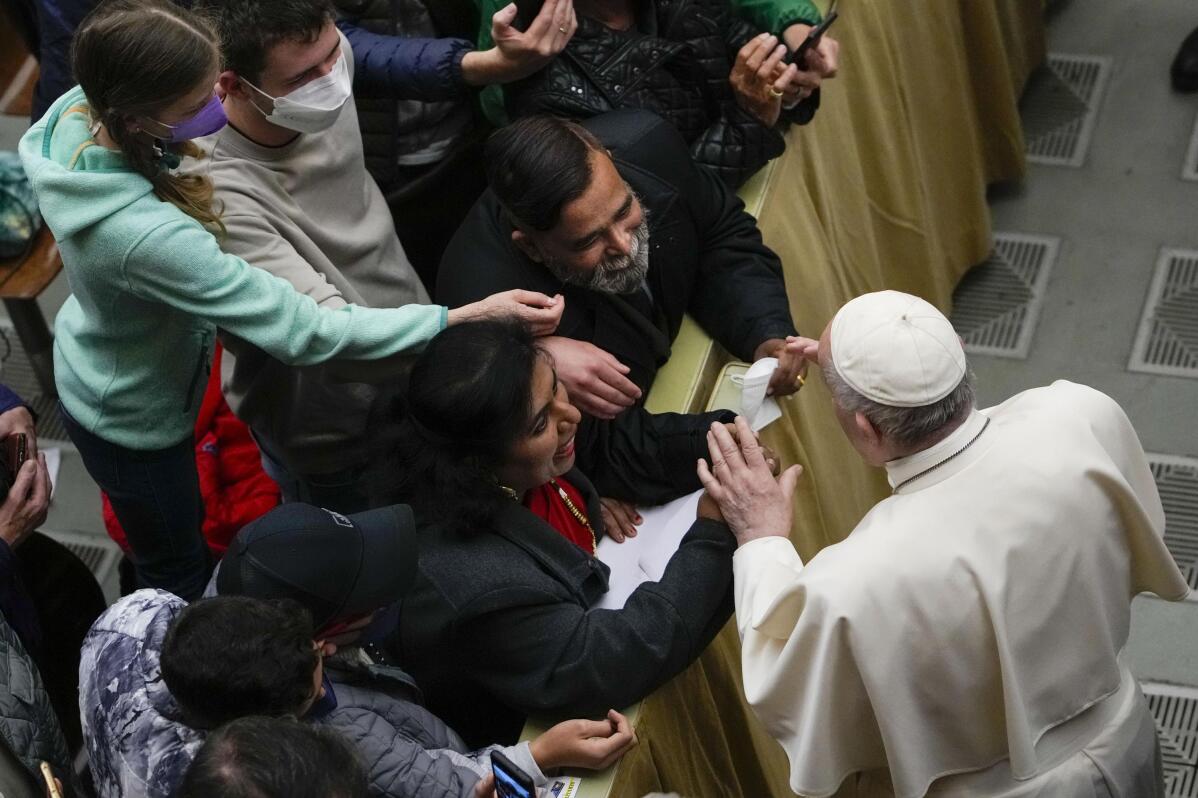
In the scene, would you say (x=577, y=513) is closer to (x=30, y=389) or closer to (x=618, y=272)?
(x=618, y=272)

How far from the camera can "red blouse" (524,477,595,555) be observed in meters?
2.71

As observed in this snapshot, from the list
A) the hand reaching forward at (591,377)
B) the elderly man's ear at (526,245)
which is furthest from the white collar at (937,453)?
the elderly man's ear at (526,245)

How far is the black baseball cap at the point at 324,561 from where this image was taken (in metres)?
2.24

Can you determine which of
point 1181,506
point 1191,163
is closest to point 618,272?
point 1181,506

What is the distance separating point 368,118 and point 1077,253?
8.65 ft

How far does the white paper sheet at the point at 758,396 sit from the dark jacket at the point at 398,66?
1008mm

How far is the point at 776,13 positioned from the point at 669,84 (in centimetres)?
44

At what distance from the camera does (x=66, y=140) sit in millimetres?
2506

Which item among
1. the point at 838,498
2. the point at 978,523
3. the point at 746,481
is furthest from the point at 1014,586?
the point at 838,498

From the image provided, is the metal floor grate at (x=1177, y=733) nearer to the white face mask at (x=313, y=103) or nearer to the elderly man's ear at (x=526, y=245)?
the elderly man's ear at (x=526, y=245)

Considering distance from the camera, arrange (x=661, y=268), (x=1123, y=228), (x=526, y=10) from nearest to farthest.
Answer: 1. (x=661, y=268)
2. (x=526, y=10)
3. (x=1123, y=228)

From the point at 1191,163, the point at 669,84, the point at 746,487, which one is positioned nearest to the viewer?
the point at 746,487

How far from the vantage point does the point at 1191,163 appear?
5.26m

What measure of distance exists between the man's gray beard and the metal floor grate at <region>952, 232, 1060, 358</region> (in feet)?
7.05
